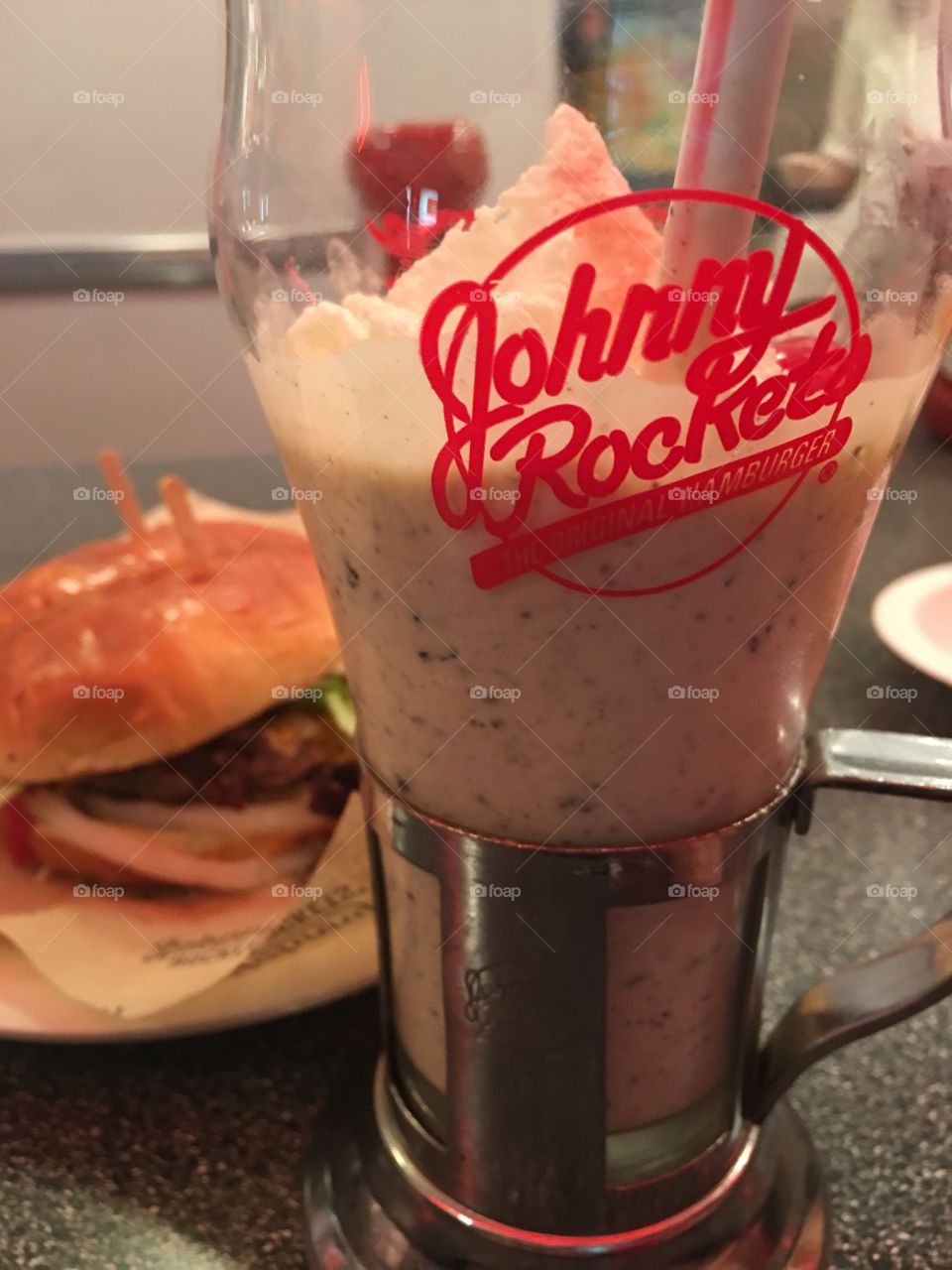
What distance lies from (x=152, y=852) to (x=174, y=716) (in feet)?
0.40

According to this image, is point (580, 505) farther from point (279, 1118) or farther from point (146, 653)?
point (146, 653)

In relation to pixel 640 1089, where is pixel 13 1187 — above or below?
below

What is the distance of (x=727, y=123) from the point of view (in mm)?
331

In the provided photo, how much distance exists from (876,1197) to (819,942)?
19 centimetres

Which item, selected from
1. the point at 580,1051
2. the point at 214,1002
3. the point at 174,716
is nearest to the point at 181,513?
the point at 174,716

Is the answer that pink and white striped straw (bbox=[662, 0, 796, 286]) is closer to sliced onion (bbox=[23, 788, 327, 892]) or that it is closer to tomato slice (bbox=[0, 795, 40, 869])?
sliced onion (bbox=[23, 788, 327, 892])

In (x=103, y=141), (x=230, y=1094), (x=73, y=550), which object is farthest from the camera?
(x=103, y=141)

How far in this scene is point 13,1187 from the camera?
1.93ft

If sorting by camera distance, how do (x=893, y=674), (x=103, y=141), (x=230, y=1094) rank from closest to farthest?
(x=230, y=1094) → (x=893, y=674) → (x=103, y=141)

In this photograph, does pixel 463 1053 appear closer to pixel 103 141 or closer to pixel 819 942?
pixel 819 942

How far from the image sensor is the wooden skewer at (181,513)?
99 centimetres

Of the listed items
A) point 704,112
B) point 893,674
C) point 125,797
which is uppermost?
point 704,112

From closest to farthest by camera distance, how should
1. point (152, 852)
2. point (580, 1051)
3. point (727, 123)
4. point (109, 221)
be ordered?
1. point (727, 123)
2. point (580, 1051)
3. point (152, 852)
4. point (109, 221)

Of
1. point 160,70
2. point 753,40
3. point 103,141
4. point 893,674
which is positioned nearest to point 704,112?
point 753,40
